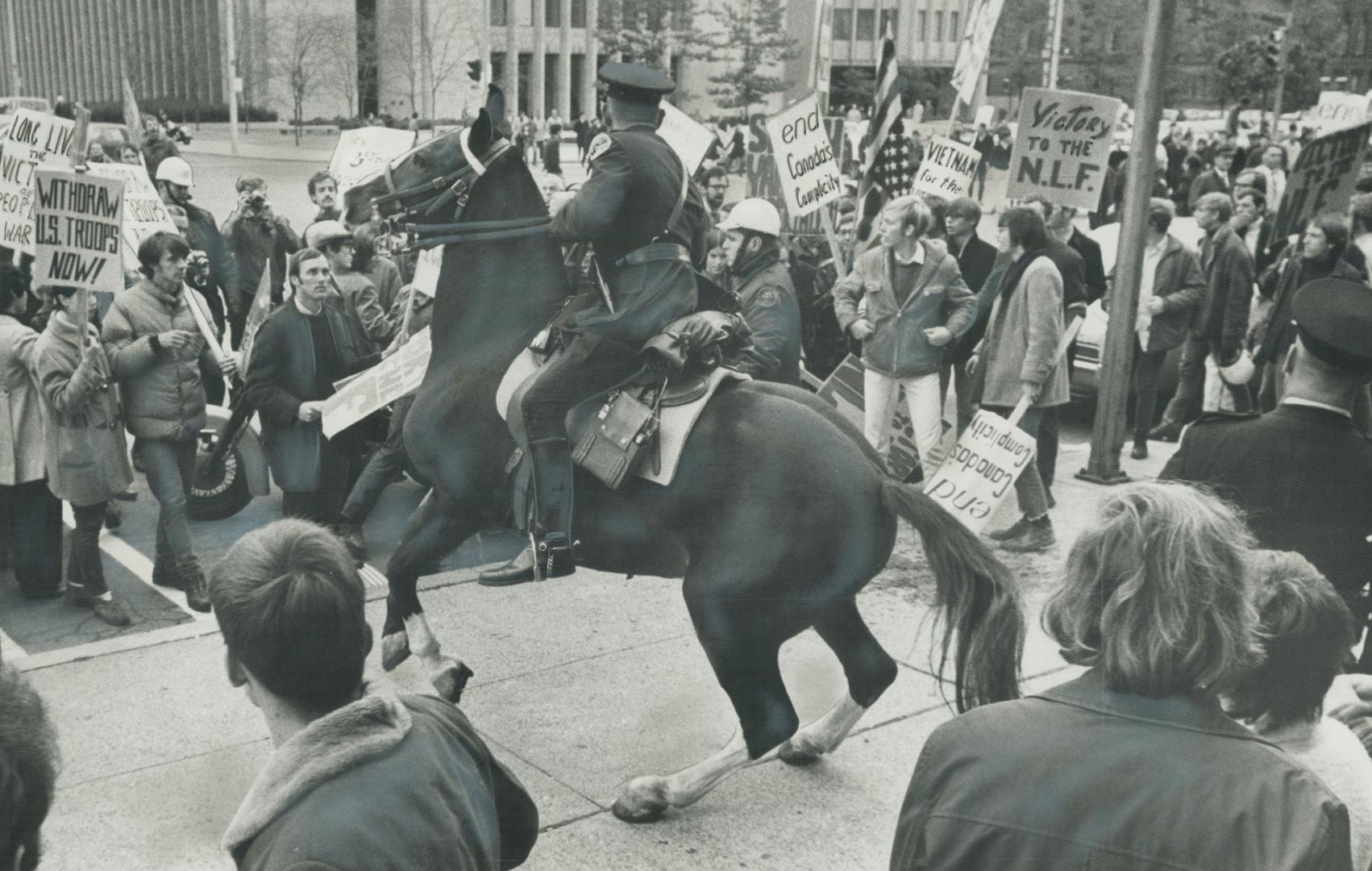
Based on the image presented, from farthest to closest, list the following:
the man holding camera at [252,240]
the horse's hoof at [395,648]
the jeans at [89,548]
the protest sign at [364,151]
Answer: the man holding camera at [252,240] < the protest sign at [364,151] < the jeans at [89,548] < the horse's hoof at [395,648]

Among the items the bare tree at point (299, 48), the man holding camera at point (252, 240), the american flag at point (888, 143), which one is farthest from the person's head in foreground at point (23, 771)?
the bare tree at point (299, 48)

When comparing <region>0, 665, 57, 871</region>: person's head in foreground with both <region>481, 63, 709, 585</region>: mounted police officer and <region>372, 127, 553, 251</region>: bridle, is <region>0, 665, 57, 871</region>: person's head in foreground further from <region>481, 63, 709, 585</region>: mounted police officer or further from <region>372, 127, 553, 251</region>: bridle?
<region>372, 127, 553, 251</region>: bridle

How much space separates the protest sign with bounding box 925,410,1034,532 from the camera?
22.7 ft

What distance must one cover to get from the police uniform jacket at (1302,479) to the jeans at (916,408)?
16.2ft

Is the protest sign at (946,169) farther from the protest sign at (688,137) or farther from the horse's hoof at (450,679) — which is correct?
the horse's hoof at (450,679)

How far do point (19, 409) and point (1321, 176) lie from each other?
25.1 ft

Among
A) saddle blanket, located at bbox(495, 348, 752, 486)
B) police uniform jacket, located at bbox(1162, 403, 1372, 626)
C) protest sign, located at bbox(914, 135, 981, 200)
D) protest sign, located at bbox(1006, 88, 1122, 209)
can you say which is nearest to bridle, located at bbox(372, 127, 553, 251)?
saddle blanket, located at bbox(495, 348, 752, 486)

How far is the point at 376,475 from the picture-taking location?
26.5ft

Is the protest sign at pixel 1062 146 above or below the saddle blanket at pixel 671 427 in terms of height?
above

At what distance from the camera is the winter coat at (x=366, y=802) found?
2.29 metres

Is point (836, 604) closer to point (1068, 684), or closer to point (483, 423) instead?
point (483, 423)

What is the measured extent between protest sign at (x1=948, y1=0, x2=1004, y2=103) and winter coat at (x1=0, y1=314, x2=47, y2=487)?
7364 mm

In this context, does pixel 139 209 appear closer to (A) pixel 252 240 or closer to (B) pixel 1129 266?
(A) pixel 252 240

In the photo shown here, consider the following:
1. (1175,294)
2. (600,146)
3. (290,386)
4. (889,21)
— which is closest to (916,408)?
(1175,294)
